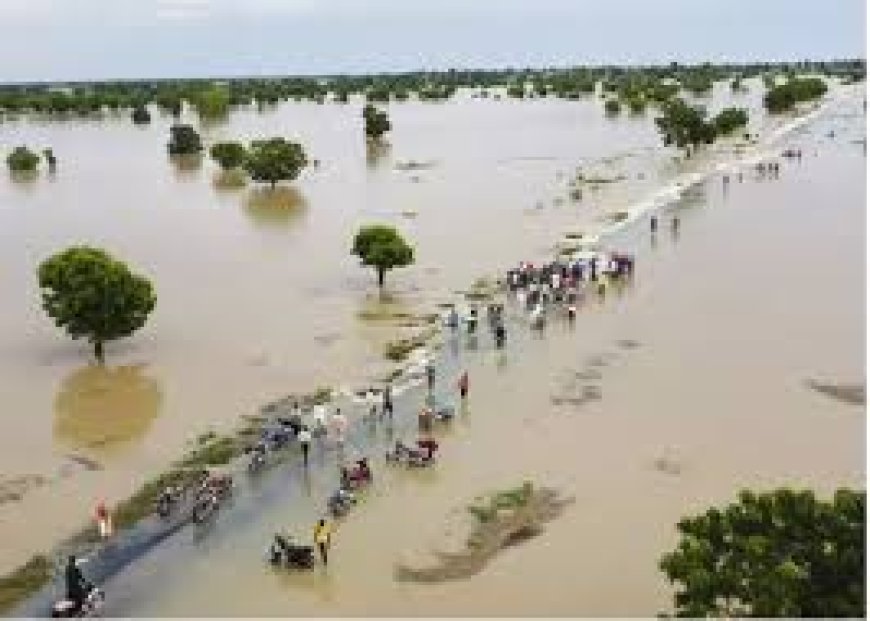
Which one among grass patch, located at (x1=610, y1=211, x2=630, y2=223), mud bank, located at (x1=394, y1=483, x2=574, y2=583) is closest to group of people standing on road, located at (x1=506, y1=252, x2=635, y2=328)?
grass patch, located at (x1=610, y1=211, x2=630, y2=223)

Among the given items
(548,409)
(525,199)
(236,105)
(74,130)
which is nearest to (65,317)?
(548,409)

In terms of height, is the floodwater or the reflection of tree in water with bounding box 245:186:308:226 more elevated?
the reflection of tree in water with bounding box 245:186:308:226

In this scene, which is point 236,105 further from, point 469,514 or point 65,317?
point 469,514

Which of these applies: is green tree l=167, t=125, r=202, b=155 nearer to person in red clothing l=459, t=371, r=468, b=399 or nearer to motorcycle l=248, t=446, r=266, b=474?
person in red clothing l=459, t=371, r=468, b=399

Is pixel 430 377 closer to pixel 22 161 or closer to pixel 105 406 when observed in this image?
pixel 105 406

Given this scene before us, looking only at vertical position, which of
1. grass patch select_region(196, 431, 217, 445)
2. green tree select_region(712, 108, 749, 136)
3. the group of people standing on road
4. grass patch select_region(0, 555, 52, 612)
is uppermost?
green tree select_region(712, 108, 749, 136)

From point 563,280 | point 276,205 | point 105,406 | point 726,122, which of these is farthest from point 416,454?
point 726,122
